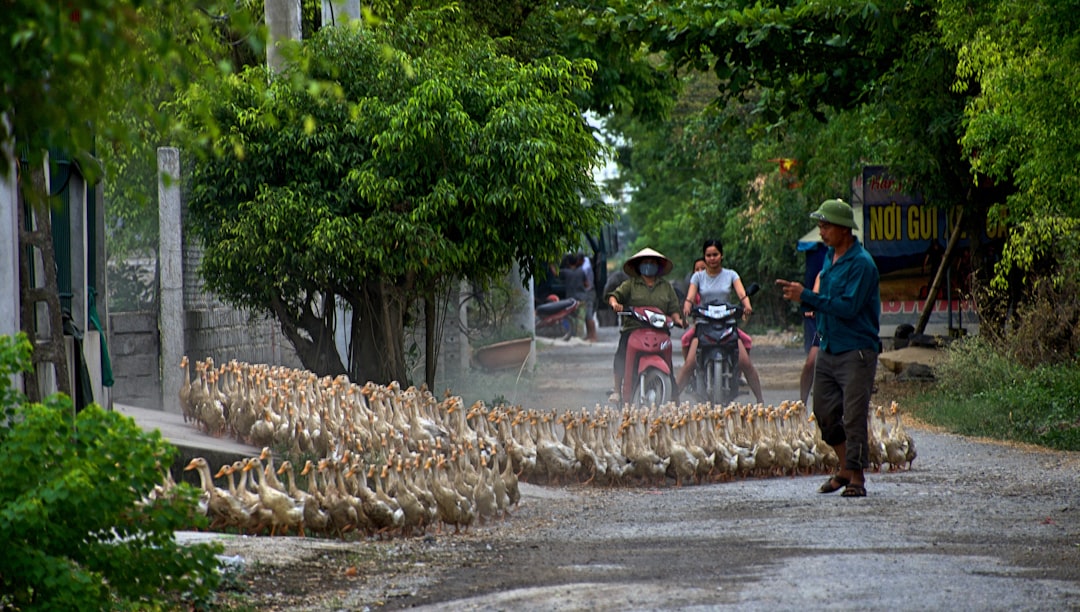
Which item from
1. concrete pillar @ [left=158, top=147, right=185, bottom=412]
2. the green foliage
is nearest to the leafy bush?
concrete pillar @ [left=158, top=147, right=185, bottom=412]

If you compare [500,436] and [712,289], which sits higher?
[712,289]

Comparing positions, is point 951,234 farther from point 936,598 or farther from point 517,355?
point 936,598

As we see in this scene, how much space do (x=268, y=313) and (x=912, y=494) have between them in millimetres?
7281

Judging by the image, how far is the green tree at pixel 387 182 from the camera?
11930mm

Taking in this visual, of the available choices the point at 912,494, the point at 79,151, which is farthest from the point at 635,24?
the point at 79,151

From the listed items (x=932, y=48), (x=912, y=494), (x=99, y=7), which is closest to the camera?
(x=99, y=7)

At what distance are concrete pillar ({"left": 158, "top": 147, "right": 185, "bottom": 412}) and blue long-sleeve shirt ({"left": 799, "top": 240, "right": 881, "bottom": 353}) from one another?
6.22m

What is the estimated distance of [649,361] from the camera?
1394cm

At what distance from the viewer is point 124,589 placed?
5340 mm

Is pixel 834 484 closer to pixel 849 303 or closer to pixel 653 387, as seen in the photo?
pixel 849 303

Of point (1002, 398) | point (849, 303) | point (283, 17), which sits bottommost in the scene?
point (1002, 398)

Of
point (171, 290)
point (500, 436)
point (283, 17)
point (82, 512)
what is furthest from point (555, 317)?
point (82, 512)

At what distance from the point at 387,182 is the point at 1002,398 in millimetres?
6655

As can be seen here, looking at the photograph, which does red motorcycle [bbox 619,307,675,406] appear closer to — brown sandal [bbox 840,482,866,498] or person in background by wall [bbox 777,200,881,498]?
person in background by wall [bbox 777,200,881,498]
